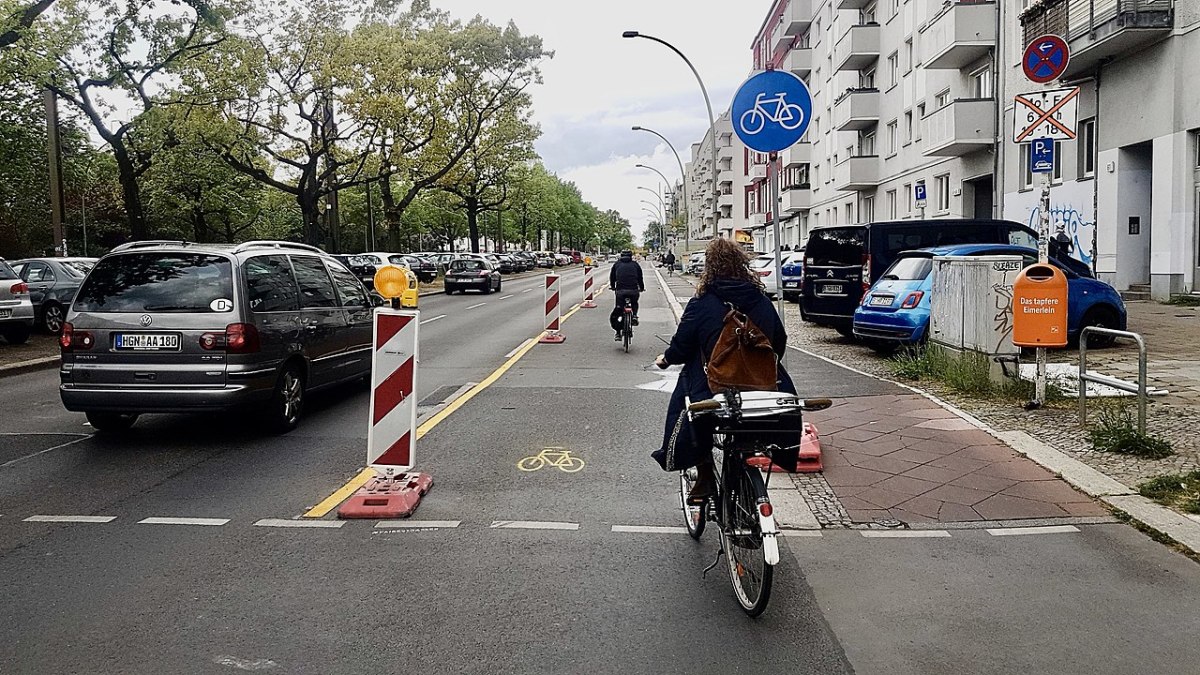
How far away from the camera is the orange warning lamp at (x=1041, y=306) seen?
8844 millimetres

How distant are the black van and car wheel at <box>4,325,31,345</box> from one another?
13.9m

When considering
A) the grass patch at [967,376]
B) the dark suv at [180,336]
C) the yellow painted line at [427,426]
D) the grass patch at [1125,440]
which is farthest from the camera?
the grass patch at [967,376]

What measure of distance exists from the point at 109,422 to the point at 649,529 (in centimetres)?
578

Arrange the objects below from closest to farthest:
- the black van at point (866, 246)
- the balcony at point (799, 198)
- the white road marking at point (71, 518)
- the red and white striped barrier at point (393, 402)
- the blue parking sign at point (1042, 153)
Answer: the white road marking at point (71, 518) < the red and white striped barrier at point (393, 402) < the blue parking sign at point (1042, 153) < the black van at point (866, 246) < the balcony at point (799, 198)

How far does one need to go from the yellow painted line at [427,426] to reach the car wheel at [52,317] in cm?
945

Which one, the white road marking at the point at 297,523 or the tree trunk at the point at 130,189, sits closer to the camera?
the white road marking at the point at 297,523

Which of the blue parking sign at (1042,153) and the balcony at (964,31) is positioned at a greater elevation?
the balcony at (964,31)

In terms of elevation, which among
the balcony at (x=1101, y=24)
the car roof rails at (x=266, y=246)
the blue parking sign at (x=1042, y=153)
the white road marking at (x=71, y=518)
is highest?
the balcony at (x=1101, y=24)

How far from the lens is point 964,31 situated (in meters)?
27.5

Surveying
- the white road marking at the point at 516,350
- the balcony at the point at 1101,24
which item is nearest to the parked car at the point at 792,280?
the balcony at the point at 1101,24

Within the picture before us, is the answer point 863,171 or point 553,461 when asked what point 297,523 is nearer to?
point 553,461

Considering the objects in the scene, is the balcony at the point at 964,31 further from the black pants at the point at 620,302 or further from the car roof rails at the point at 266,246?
the car roof rails at the point at 266,246

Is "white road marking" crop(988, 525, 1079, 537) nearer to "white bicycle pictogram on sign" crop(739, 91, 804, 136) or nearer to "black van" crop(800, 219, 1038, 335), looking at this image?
"white bicycle pictogram on sign" crop(739, 91, 804, 136)

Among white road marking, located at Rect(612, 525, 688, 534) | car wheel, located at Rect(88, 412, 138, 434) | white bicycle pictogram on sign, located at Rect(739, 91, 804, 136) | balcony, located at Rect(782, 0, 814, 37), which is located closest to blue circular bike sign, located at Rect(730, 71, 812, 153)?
white bicycle pictogram on sign, located at Rect(739, 91, 804, 136)
